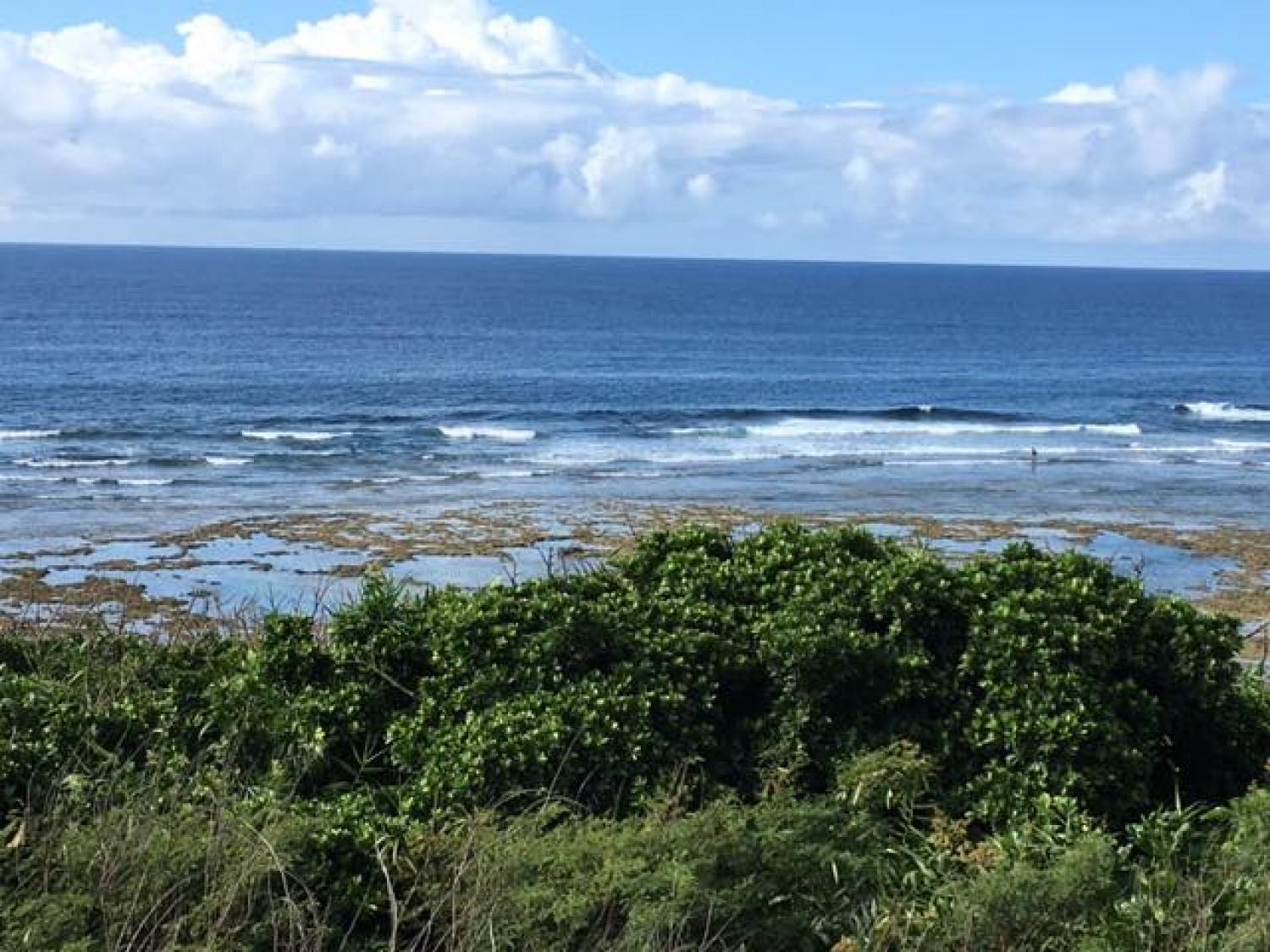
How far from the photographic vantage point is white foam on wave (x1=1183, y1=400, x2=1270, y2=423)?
2436 inches

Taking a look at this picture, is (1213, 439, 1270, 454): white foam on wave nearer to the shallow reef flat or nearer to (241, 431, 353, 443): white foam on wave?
the shallow reef flat

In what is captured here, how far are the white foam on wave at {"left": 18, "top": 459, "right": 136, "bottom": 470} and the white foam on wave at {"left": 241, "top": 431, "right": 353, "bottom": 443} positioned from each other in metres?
6.43

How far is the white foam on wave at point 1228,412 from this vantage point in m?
61.9

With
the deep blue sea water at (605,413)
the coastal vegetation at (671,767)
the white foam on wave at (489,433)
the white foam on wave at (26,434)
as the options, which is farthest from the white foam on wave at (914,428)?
the coastal vegetation at (671,767)

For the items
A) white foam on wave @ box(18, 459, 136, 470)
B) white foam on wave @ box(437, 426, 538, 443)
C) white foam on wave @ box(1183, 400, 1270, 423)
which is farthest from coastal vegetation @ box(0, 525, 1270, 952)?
white foam on wave @ box(1183, 400, 1270, 423)

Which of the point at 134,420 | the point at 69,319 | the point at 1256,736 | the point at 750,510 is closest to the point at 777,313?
the point at 69,319

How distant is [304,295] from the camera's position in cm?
14588

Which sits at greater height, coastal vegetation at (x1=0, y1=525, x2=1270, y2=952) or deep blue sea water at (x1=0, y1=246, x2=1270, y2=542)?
coastal vegetation at (x1=0, y1=525, x2=1270, y2=952)

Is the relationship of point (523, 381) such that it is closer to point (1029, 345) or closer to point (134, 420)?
point (134, 420)

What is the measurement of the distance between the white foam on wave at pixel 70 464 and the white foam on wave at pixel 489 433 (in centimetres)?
1146

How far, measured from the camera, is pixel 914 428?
57594 mm

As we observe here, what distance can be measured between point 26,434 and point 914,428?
104 feet

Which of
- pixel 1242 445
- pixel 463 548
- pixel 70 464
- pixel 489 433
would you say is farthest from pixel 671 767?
pixel 1242 445

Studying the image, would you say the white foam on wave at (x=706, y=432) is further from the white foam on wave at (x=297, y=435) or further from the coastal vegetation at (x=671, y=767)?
the coastal vegetation at (x=671, y=767)
